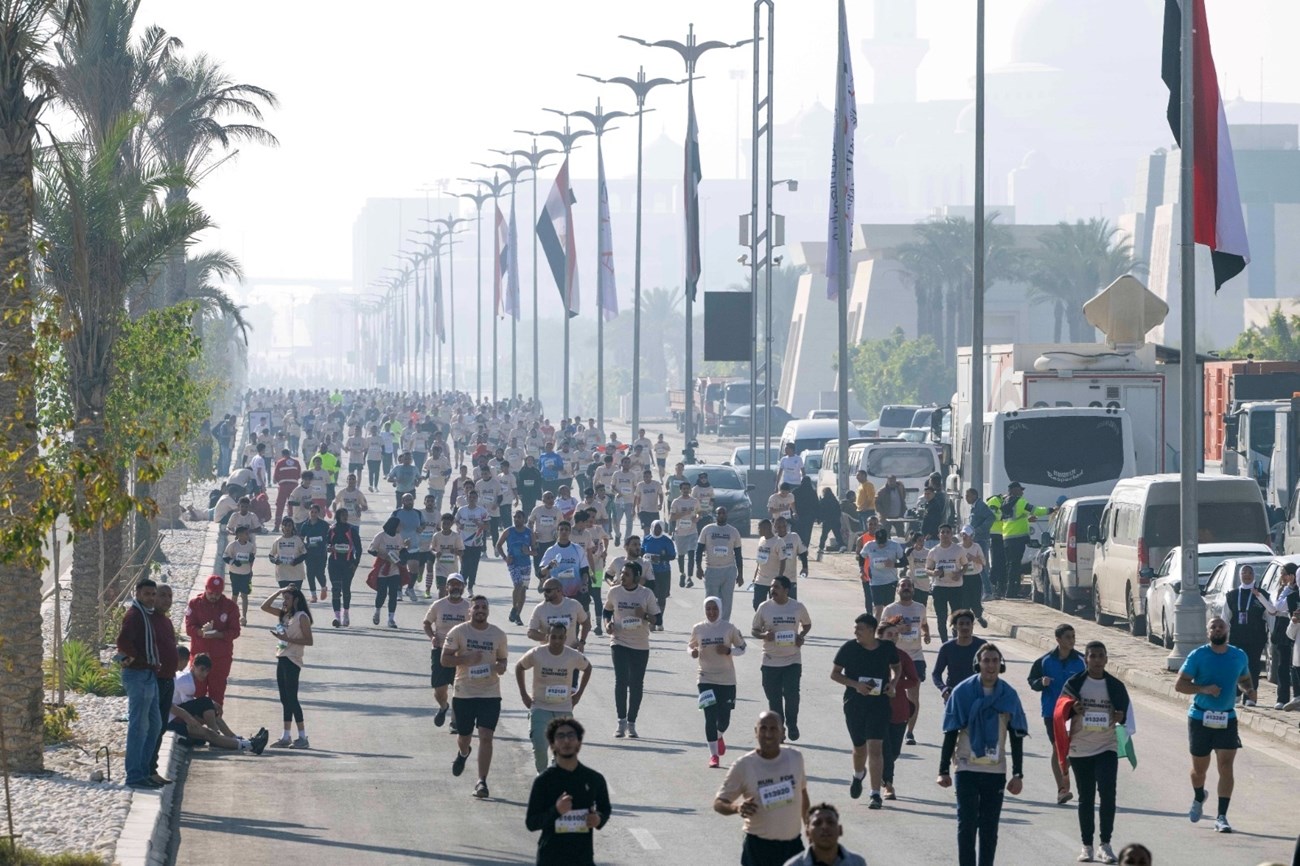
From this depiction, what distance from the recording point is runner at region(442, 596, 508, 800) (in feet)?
54.5

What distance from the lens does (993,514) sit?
1264 inches

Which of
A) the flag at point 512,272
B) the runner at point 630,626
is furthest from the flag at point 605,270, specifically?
the runner at point 630,626

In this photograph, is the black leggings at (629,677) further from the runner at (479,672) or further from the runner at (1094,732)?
the runner at (1094,732)

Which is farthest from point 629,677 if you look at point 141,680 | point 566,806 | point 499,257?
point 499,257

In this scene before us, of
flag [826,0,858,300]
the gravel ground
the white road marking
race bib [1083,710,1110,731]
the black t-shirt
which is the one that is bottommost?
the white road marking

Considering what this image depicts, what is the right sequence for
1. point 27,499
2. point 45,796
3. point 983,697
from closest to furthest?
point 983,697 < point 45,796 < point 27,499

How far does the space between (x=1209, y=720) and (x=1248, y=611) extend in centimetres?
600

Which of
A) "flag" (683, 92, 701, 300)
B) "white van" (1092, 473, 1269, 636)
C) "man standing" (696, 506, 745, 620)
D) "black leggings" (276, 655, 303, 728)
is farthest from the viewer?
"flag" (683, 92, 701, 300)

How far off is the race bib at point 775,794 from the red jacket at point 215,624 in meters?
9.48

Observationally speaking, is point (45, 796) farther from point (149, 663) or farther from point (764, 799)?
point (764, 799)

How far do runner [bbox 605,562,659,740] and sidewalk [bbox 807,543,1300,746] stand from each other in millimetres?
5173

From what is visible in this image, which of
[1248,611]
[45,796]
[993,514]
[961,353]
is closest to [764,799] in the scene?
[45,796]

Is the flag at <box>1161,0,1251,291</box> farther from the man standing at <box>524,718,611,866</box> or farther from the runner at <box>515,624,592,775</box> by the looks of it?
the man standing at <box>524,718,611,866</box>

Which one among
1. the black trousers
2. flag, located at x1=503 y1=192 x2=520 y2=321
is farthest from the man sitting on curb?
flag, located at x1=503 y1=192 x2=520 y2=321
